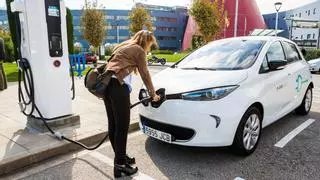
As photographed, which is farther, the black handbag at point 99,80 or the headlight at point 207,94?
the headlight at point 207,94

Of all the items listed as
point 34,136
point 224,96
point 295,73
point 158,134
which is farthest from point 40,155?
point 295,73

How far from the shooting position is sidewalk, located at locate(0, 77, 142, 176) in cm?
386

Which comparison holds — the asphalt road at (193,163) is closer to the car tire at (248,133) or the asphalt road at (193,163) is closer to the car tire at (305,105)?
the car tire at (248,133)

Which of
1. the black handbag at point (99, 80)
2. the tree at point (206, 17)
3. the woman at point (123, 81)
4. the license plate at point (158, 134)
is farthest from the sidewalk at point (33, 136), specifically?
the tree at point (206, 17)

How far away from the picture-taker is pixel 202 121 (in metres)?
3.64

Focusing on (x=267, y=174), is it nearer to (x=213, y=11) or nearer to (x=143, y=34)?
(x=143, y=34)

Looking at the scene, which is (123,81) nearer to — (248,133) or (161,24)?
(248,133)

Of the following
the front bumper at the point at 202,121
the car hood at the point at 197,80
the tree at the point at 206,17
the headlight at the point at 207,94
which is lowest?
the front bumper at the point at 202,121

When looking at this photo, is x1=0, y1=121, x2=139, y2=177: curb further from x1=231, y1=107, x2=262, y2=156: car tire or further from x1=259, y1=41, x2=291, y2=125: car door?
x1=259, y1=41, x2=291, y2=125: car door

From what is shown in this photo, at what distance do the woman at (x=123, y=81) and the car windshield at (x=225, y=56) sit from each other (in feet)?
4.66

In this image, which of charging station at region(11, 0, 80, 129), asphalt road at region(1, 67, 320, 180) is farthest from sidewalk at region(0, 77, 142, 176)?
charging station at region(11, 0, 80, 129)

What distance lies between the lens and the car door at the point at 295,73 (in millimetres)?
5285

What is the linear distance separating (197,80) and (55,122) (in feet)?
8.10

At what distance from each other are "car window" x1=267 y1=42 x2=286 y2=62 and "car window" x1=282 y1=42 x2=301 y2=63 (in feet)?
0.77
